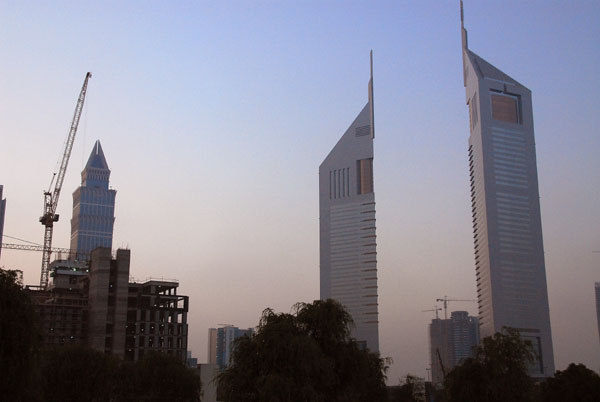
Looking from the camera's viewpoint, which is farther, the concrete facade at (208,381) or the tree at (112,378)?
the concrete facade at (208,381)

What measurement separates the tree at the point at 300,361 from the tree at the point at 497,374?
12564 mm

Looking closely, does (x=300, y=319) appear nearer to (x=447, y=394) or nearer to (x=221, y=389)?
(x=221, y=389)

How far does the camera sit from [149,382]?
8662cm

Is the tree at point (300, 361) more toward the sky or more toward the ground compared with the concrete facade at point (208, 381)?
more toward the sky

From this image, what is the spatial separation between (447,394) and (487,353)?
6140mm

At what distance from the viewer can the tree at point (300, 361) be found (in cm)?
5584

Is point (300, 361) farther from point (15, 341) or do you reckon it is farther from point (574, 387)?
point (574, 387)

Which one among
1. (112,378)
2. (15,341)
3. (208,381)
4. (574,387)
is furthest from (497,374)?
(208,381)

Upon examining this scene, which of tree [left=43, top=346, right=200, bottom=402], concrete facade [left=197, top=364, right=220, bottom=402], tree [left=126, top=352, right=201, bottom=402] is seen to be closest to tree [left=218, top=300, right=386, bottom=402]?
tree [left=43, top=346, right=200, bottom=402]

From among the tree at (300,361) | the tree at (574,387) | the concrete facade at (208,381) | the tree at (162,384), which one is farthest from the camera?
the concrete facade at (208,381)

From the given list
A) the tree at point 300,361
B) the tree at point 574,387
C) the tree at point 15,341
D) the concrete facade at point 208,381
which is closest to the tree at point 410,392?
the concrete facade at point 208,381

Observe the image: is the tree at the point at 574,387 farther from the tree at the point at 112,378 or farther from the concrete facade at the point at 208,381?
the concrete facade at the point at 208,381

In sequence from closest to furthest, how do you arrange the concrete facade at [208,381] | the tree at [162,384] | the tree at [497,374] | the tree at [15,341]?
the tree at [15,341] → the tree at [497,374] → the tree at [162,384] → the concrete facade at [208,381]

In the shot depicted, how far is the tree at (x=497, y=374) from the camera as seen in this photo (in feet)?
222
